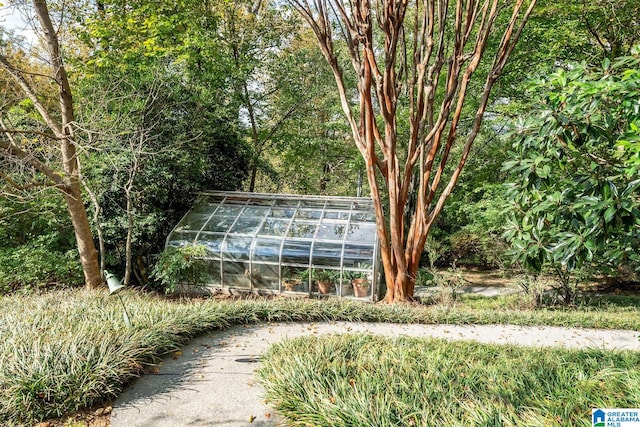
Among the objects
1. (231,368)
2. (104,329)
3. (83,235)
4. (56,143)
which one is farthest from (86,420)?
(56,143)

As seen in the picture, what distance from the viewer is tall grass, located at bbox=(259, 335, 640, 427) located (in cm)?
257

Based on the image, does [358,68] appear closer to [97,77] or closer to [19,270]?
[97,77]

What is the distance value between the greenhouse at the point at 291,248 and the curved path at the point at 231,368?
2058 millimetres

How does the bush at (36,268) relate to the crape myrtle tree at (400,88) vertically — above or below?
below

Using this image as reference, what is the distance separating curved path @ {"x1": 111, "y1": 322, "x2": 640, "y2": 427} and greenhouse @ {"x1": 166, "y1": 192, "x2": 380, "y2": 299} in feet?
6.75

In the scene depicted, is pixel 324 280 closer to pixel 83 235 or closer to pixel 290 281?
pixel 290 281

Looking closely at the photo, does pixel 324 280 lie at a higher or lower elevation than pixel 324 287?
higher

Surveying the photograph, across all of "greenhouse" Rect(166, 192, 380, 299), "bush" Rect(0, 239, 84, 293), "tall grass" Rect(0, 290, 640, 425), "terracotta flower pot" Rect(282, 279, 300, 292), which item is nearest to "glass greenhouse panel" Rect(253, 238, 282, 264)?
"greenhouse" Rect(166, 192, 380, 299)

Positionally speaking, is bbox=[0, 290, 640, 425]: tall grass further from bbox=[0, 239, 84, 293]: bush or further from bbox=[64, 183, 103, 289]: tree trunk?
bbox=[0, 239, 84, 293]: bush

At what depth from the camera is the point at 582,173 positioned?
267 centimetres

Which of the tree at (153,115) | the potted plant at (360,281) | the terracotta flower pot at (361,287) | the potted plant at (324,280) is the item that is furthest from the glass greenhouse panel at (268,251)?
the tree at (153,115)

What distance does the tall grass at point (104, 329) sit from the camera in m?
3.09

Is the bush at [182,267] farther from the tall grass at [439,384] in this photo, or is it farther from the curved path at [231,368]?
the tall grass at [439,384]

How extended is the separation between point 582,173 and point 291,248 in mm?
5723
